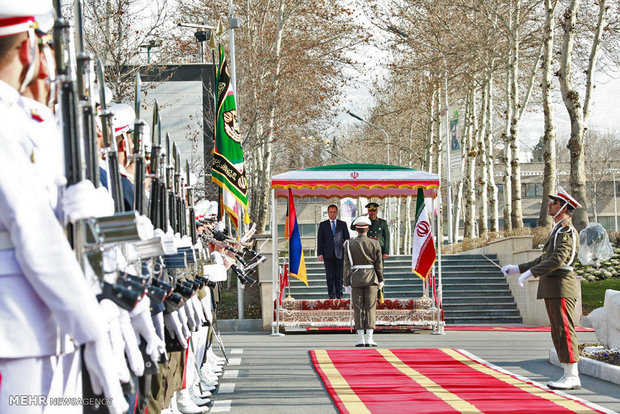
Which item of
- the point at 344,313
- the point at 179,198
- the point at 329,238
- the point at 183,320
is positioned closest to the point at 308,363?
the point at 344,313

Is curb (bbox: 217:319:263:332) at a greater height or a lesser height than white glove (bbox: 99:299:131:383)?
lesser

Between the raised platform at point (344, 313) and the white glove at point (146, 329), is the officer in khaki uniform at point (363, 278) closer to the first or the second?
the raised platform at point (344, 313)

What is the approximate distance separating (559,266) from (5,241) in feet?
27.6

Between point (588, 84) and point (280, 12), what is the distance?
13886 mm

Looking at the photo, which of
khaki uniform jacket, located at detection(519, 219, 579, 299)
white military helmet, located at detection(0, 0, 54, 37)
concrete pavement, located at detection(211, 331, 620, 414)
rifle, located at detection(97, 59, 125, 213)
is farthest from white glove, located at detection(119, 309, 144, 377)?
khaki uniform jacket, located at detection(519, 219, 579, 299)

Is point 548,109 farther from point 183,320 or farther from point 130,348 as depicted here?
point 130,348

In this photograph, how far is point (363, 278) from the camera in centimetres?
1625

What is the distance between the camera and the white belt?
3529mm

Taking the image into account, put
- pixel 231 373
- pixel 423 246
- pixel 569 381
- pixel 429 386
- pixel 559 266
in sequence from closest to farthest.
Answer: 1. pixel 429 386
2. pixel 569 381
3. pixel 559 266
4. pixel 231 373
5. pixel 423 246

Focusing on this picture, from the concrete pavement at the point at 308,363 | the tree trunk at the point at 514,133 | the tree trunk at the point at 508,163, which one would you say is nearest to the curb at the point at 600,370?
the concrete pavement at the point at 308,363

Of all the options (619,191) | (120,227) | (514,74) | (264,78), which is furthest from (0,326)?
(619,191)

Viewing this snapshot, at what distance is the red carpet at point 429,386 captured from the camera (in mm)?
8945

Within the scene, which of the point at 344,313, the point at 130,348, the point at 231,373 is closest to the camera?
the point at 130,348

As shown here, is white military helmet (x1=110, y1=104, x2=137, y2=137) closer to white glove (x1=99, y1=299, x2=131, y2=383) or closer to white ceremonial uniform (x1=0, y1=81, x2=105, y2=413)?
white glove (x1=99, y1=299, x2=131, y2=383)
